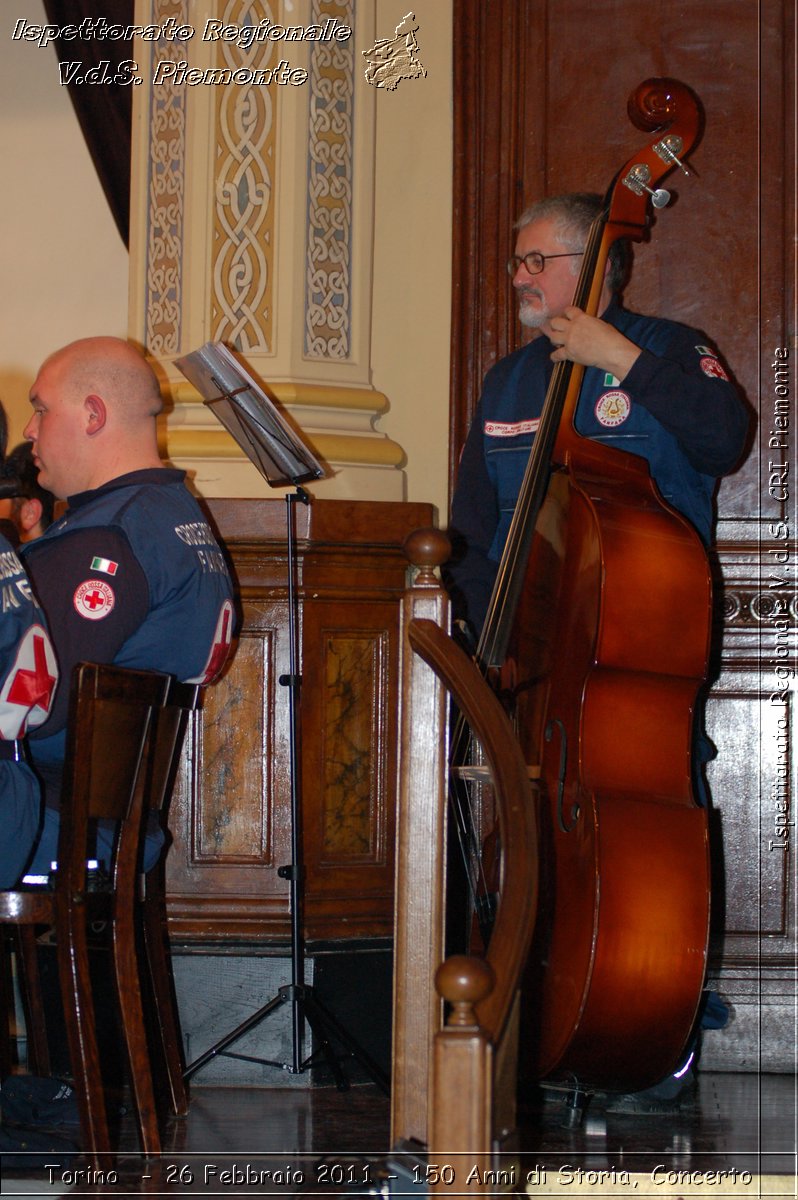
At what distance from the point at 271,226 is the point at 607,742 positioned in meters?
1.89

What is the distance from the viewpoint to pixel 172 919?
3447mm

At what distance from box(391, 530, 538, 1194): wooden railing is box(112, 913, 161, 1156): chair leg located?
68 cm

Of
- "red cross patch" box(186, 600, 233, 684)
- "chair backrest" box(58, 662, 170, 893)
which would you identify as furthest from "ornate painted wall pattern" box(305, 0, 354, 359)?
"chair backrest" box(58, 662, 170, 893)

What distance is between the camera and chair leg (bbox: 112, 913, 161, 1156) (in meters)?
2.59

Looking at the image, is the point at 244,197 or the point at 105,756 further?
the point at 244,197

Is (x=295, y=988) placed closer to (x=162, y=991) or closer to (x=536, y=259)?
(x=162, y=991)

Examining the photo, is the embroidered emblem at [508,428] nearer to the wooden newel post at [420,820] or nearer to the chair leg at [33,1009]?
the wooden newel post at [420,820]

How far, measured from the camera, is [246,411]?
122 inches

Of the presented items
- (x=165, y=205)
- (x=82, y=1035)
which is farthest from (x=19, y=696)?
(x=165, y=205)

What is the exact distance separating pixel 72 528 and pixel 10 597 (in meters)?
0.50

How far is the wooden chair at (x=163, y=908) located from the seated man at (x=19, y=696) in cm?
36

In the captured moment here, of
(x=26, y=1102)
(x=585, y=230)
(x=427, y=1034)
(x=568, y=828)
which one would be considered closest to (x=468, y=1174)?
(x=427, y=1034)

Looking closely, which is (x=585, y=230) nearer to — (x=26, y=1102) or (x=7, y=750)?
(x=7, y=750)

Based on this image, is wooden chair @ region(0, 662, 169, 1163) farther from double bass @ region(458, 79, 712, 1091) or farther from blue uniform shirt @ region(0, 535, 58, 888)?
double bass @ region(458, 79, 712, 1091)
